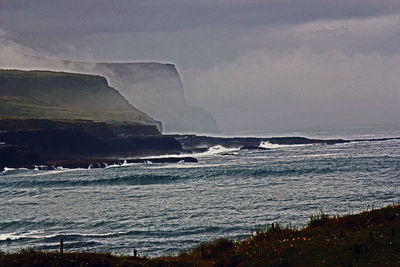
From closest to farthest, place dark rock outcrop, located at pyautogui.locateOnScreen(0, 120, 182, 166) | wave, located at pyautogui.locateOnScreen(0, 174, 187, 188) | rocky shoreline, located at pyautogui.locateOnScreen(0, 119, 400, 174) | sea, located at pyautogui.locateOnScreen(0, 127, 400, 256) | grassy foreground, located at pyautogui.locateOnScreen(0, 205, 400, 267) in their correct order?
grassy foreground, located at pyautogui.locateOnScreen(0, 205, 400, 267)
sea, located at pyautogui.locateOnScreen(0, 127, 400, 256)
wave, located at pyautogui.locateOnScreen(0, 174, 187, 188)
rocky shoreline, located at pyautogui.locateOnScreen(0, 119, 400, 174)
dark rock outcrop, located at pyautogui.locateOnScreen(0, 120, 182, 166)

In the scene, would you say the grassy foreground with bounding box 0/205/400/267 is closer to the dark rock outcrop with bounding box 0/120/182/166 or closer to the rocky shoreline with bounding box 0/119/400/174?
the rocky shoreline with bounding box 0/119/400/174

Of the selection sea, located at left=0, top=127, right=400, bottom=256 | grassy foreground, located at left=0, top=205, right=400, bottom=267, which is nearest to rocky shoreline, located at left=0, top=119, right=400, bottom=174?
sea, located at left=0, top=127, right=400, bottom=256

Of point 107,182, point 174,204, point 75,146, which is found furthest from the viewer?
point 75,146

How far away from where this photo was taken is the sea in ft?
140

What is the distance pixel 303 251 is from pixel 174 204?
3458 centimetres

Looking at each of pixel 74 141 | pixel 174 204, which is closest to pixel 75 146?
pixel 74 141

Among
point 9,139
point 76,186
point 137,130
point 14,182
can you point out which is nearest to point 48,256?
point 76,186

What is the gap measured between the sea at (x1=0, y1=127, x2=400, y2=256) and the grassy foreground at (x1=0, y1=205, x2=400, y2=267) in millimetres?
6362

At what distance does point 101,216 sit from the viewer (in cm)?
5328

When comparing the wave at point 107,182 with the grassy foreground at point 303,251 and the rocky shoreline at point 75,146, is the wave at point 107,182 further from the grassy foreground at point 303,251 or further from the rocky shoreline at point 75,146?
the grassy foreground at point 303,251

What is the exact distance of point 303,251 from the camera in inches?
965

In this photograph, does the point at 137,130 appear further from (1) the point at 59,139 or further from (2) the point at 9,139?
(2) the point at 9,139

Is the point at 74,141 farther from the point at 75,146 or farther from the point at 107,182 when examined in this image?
the point at 107,182

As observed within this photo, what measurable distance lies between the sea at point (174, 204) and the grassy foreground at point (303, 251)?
6362 millimetres
